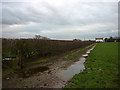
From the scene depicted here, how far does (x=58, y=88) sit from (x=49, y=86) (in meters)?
0.52

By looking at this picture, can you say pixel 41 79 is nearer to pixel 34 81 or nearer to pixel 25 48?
pixel 34 81

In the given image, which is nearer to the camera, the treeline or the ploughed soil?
the ploughed soil

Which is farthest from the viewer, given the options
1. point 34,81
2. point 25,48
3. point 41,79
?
point 25,48

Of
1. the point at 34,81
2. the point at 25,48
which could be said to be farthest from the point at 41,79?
the point at 25,48

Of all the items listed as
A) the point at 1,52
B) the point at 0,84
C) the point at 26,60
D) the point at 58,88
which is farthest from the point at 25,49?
the point at 58,88

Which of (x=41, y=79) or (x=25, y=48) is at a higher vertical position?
(x=25, y=48)

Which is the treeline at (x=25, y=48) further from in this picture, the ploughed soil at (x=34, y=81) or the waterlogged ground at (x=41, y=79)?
the ploughed soil at (x=34, y=81)

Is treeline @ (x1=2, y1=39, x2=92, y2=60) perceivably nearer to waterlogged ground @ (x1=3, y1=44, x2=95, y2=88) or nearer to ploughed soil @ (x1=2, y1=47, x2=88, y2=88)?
waterlogged ground @ (x1=3, y1=44, x2=95, y2=88)

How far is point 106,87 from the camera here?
13.0ft

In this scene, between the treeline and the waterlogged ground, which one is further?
the treeline

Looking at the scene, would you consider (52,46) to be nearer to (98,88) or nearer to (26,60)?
(26,60)

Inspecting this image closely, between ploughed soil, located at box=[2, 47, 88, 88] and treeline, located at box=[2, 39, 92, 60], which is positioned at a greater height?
treeline, located at box=[2, 39, 92, 60]

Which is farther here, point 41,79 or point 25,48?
point 25,48

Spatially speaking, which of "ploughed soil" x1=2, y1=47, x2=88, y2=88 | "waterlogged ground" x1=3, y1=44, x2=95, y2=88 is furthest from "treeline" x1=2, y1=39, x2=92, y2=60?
"ploughed soil" x1=2, y1=47, x2=88, y2=88
